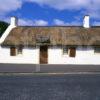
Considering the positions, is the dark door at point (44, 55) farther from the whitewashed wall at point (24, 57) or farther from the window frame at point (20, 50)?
the window frame at point (20, 50)

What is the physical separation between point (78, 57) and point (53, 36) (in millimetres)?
4147

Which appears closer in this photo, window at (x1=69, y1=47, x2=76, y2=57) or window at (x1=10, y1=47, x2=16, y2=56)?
window at (x1=69, y1=47, x2=76, y2=57)

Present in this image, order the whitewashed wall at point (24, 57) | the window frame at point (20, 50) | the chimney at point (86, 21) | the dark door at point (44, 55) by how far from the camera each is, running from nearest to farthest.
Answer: the dark door at point (44, 55), the whitewashed wall at point (24, 57), the window frame at point (20, 50), the chimney at point (86, 21)

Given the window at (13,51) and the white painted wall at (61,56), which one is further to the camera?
the window at (13,51)

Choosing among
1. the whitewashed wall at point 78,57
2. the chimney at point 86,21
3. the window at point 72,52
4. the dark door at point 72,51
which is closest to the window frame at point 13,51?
the whitewashed wall at point 78,57

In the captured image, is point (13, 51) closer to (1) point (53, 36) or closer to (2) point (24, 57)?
(2) point (24, 57)

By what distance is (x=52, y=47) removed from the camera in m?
34.5

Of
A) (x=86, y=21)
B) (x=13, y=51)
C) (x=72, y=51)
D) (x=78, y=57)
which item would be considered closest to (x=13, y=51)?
(x=13, y=51)

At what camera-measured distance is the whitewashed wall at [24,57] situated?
34938 mm

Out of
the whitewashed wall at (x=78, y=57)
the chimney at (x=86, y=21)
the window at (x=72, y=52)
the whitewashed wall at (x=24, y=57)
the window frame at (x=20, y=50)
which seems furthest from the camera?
the chimney at (x=86, y=21)

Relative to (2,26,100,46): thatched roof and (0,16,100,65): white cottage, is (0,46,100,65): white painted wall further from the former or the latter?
(2,26,100,46): thatched roof

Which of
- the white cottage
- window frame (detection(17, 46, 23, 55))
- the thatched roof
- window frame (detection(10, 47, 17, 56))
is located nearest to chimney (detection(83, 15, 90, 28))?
the thatched roof

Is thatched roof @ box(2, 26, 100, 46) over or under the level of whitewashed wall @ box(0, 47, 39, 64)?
over

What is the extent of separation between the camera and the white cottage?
113 feet
